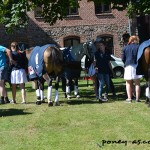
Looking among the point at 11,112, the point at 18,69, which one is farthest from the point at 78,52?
the point at 11,112

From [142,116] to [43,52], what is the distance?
12.9 feet

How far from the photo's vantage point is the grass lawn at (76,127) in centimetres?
754

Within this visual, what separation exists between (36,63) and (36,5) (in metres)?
4.12

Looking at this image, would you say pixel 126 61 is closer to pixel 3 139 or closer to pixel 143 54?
pixel 143 54

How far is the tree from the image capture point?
1552 centimetres

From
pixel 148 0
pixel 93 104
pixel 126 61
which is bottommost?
pixel 93 104

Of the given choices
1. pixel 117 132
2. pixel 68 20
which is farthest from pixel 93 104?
pixel 68 20

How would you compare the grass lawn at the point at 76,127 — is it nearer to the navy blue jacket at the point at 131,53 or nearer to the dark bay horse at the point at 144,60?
the dark bay horse at the point at 144,60

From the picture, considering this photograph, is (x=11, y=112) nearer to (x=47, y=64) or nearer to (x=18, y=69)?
(x=47, y=64)

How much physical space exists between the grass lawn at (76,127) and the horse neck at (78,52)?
2.04 meters

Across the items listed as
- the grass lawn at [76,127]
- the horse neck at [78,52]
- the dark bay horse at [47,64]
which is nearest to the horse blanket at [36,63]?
the dark bay horse at [47,64]

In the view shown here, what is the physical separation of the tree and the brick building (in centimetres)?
1820

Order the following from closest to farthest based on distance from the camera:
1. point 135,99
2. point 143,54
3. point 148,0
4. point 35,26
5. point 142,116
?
point 142,116 → point 143,54 → point 135,99 → point 148,0 → point 35,26

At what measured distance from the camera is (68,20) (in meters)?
36.1
